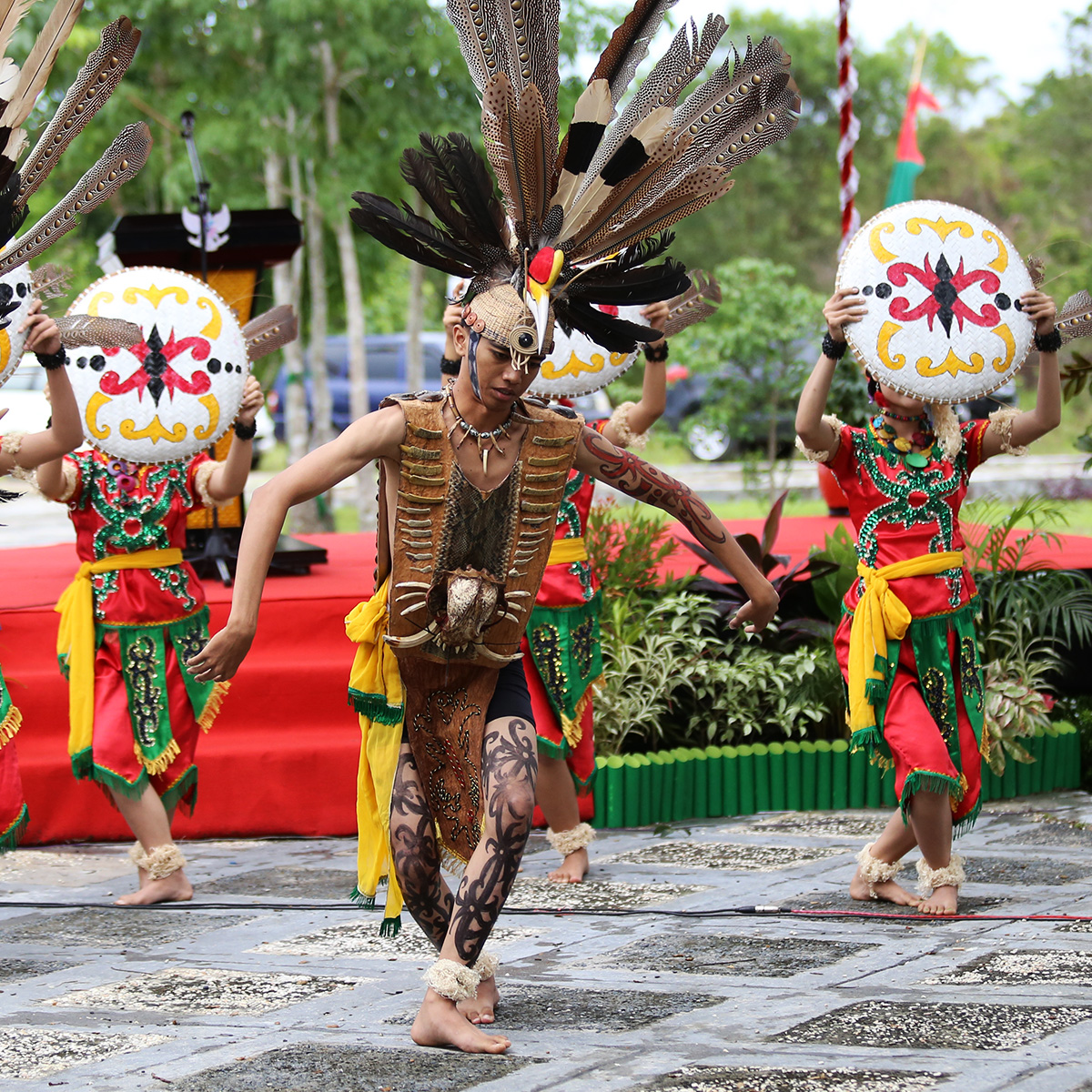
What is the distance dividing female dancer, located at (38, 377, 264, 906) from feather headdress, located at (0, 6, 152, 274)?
1059 mm

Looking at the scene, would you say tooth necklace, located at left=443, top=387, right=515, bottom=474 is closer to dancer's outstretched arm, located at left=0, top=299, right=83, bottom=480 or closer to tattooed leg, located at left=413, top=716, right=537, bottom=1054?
tattooed leg, located at left=413, top=716, right=537, bottom=1054

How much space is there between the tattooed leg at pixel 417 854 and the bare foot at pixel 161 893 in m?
1.60

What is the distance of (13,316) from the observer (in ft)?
14.1

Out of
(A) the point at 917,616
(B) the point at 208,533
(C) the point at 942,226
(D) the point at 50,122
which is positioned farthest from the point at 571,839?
(B) the point at 208,533

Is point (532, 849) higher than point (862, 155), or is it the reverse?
point (862, 155)

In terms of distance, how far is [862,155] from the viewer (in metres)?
29.2

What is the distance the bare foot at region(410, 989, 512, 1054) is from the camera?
10.6 feet

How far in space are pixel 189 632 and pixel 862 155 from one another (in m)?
26.3

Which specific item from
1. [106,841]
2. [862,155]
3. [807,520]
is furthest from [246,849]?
[862,155]

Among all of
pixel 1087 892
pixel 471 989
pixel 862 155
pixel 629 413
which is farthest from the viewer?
pixel 862 155

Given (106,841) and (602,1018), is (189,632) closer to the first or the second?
(106,841)

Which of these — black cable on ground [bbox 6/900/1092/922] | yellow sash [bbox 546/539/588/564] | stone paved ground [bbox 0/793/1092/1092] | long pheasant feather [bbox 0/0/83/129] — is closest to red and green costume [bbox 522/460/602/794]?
yellow sash [bbox 546/539/588/564]

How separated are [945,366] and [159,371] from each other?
Answer: 2.50m

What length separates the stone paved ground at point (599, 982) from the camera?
309 centimetres
